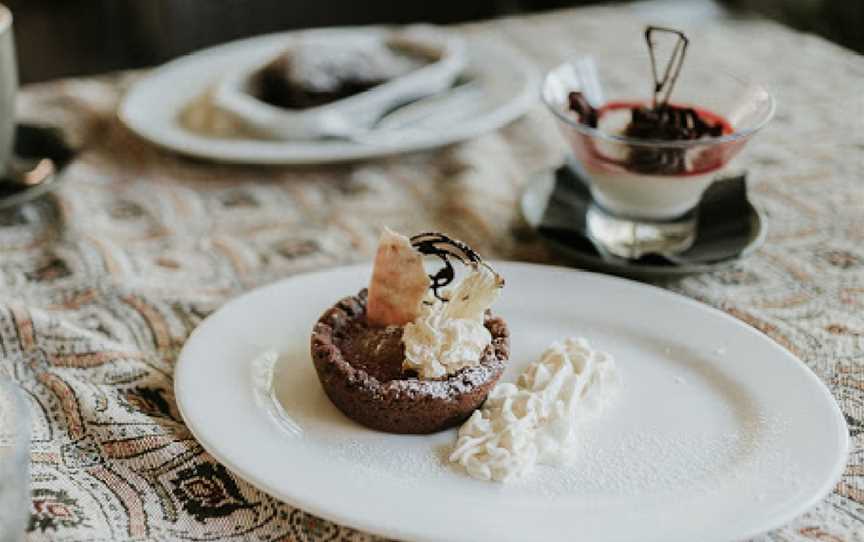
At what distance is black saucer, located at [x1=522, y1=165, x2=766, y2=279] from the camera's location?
108 centimetres

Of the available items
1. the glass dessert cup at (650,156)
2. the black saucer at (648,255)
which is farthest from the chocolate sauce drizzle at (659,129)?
A: the black saucer at (648,255)

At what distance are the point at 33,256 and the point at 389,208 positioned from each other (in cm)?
45

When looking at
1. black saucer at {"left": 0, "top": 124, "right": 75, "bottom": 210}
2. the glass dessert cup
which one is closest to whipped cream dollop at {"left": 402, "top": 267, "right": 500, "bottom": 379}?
the glass dessert cup

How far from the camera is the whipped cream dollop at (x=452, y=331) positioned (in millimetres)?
842

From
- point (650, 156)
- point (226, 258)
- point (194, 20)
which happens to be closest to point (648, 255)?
point (650, 156)

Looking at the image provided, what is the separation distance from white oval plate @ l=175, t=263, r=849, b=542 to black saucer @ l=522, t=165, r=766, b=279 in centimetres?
6

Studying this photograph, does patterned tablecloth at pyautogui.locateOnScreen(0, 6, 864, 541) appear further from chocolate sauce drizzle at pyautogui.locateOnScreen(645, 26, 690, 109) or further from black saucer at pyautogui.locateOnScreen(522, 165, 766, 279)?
chocolate sauce drizzle at pyautogui.locateOnScreen(645, 26, 690, 109)

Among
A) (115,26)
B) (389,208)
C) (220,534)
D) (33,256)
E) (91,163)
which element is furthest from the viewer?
(115,26)

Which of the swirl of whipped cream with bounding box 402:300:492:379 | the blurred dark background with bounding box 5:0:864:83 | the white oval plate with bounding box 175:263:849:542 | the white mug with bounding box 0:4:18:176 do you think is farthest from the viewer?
the blurred dark background with bounding box 5:0:864:83

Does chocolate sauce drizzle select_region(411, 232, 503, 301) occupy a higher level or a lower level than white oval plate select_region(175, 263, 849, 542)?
higher

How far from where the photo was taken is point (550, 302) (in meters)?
1.02

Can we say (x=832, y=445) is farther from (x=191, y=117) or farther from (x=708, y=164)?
(x=191, y=117)

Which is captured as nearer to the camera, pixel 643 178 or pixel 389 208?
pixel 643 178

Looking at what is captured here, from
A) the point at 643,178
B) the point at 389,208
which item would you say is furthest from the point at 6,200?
the point at 643,178
